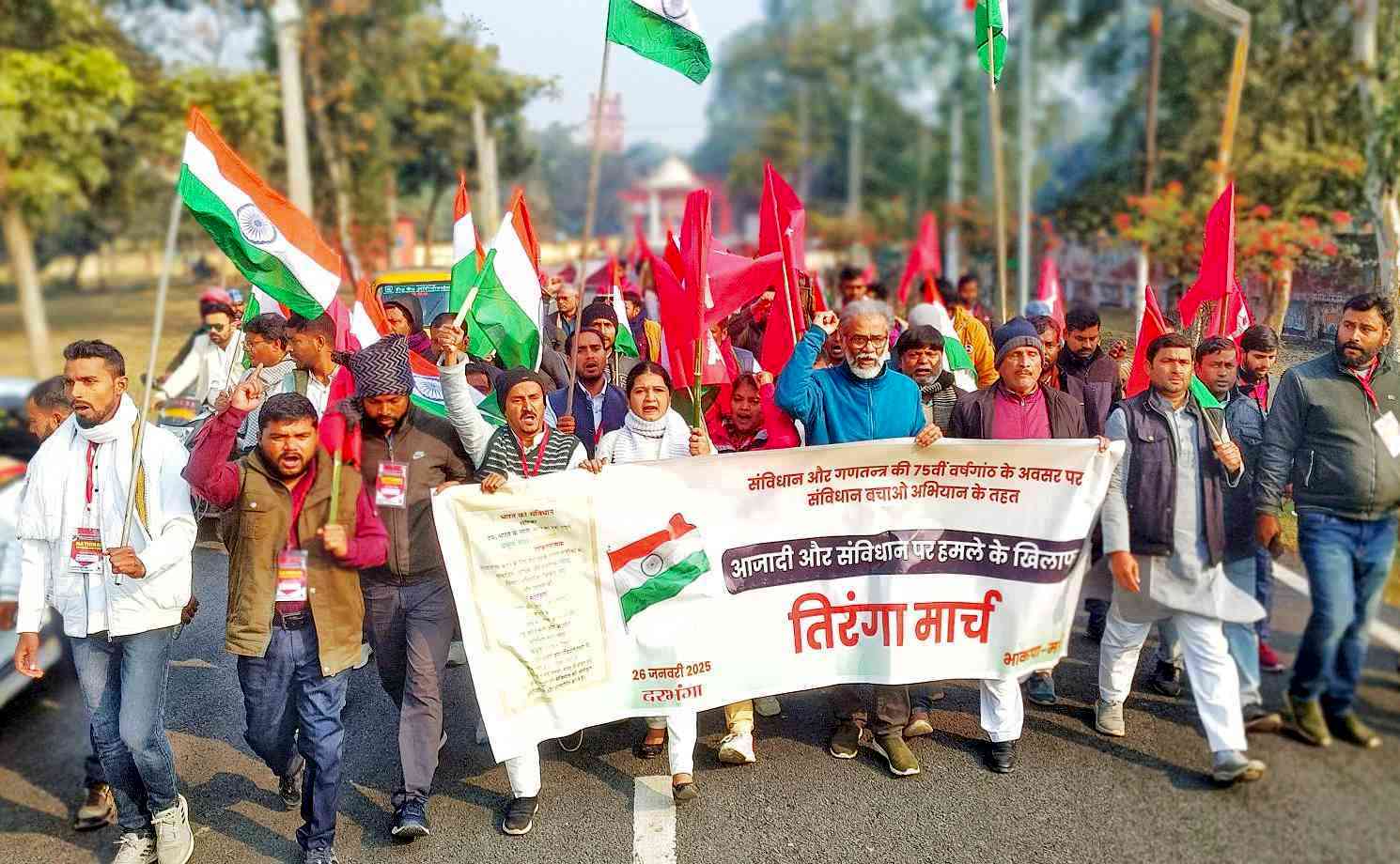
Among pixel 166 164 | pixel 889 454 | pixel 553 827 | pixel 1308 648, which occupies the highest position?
pixel 166 164

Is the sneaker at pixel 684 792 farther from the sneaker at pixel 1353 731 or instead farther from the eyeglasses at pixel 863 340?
the sneaker at pixel 1353 731

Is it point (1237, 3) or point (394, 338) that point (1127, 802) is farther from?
point (1237, 3)

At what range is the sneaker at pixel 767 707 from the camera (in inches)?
220

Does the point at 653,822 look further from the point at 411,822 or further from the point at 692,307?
the point at 692,307

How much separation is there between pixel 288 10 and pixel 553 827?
56.2 feet

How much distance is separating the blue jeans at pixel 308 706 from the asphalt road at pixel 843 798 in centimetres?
25

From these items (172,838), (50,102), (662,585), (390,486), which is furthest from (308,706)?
(50,102)

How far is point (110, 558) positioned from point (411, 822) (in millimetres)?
1477

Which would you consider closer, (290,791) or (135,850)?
(135,850)

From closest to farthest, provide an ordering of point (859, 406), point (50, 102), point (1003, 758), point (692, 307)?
point (1003, 758), point (859, 406), point (692, 307), point (50, 102)

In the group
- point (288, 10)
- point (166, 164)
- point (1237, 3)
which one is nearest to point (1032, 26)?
point (1237, 3)

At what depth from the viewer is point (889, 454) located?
4898 millimetres

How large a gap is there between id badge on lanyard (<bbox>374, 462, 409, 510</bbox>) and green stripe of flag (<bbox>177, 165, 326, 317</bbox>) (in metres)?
1.33

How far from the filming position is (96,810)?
5051 millimetres
